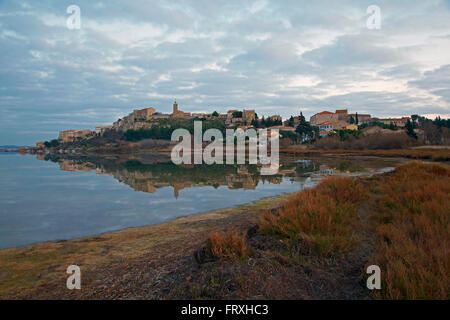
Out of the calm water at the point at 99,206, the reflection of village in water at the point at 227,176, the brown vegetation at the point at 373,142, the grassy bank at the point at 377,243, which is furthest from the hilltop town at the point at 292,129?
the grassy bank at the point at 377,243

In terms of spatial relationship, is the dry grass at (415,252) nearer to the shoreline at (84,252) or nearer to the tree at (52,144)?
the shoreline at (84,252)

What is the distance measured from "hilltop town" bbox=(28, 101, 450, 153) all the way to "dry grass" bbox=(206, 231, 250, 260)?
159 ft

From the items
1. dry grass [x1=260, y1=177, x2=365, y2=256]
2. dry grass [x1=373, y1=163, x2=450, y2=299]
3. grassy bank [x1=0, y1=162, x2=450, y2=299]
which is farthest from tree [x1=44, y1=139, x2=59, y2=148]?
dry grass [x1=373, y1=163, x2=450, y2=299]

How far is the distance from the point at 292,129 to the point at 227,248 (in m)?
86.5

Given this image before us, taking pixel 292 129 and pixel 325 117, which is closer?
pixel 292 129

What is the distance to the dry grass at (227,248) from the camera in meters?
4.21

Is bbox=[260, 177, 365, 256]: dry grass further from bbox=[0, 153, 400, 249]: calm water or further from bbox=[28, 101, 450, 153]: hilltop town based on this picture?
bbox=[28, 101, 450, 153]: hilltop town

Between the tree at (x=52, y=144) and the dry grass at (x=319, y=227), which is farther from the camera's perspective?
the tree at (x=52, y=144)

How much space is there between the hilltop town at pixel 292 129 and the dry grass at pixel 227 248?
159 feet

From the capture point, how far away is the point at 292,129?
87562 mm

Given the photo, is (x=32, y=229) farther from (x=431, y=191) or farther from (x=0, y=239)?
(x=431, y=191)

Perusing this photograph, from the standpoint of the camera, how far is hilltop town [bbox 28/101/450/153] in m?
49.3

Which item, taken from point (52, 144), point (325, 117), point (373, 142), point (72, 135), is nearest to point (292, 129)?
point (325, 117)

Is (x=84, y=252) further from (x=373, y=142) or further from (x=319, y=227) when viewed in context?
(x=373, y=142)
